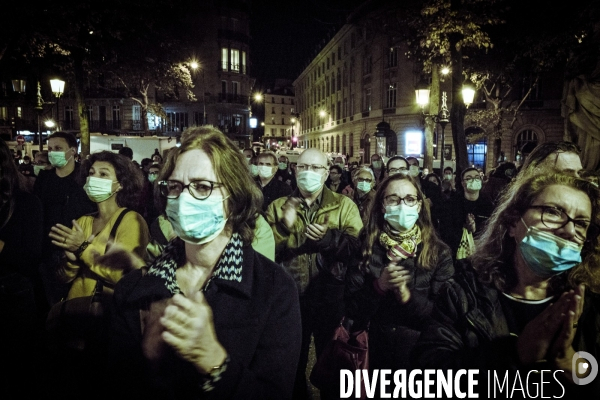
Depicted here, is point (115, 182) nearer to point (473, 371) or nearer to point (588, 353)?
point (473, 371)

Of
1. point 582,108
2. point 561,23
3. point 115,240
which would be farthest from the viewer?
point 561,23

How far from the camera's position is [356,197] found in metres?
6.78

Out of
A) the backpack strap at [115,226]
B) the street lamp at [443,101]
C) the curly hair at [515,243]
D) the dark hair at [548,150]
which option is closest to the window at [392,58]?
the street lamp at [443,101]

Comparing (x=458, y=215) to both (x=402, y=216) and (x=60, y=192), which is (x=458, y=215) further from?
(x=60, y=192)

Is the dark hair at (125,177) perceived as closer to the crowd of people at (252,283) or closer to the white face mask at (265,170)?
the crowd of people at (252,283)

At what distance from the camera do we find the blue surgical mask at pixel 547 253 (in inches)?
79.4

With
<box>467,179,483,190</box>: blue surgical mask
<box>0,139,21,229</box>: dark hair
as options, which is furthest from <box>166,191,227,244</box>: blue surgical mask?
<box>467,179,483,190</box>: blue surgical mask

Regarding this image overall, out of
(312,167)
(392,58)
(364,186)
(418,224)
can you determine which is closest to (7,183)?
(312,167)

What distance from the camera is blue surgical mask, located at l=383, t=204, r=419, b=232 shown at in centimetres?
333

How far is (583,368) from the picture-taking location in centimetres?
191

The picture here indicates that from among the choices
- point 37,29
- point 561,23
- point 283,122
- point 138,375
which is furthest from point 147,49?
point 283,122

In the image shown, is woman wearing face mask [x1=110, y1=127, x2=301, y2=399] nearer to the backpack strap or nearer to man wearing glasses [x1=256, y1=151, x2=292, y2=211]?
the backpack strap

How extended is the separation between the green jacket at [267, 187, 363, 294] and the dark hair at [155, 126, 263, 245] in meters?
1.61

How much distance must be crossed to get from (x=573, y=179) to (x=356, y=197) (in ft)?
15.3
